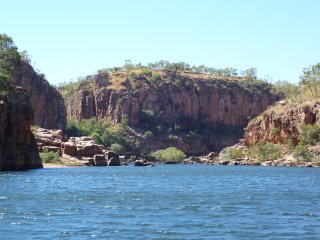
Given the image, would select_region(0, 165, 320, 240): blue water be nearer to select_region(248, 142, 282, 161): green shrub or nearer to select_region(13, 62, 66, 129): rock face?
select_region(248, 142, 282, 161): green shrub

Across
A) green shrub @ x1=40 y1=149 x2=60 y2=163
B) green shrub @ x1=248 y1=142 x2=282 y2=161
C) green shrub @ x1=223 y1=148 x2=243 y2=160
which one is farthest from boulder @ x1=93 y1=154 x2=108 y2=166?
green shrub @ x1=223 y1=148 x2=243 y2=160

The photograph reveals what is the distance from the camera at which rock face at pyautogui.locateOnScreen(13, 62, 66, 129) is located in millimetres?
167250

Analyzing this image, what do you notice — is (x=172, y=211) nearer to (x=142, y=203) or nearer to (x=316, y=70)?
(x=142, y=203)

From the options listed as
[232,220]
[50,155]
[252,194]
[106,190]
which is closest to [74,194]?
[106,190]

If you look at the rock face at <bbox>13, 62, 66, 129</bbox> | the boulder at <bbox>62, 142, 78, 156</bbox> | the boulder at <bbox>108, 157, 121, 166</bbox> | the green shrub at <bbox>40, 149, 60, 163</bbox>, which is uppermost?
the rock face at <bbox>13, 62, 66, 129</bbox>

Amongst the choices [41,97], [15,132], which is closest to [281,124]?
[41,97]

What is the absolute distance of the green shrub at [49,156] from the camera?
4599 inches

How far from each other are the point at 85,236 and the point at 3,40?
11229cm

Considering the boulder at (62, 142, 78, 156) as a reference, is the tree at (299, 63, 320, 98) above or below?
above

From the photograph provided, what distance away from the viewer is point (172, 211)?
3956 centimetres

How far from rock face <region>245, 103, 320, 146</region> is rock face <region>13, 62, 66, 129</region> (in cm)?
5187

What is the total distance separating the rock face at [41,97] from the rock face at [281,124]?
5187 cm

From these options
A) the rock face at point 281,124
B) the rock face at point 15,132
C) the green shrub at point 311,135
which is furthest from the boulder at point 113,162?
the rock face at point 15,132

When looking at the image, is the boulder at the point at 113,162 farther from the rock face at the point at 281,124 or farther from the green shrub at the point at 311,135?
the rock face at the point at 281,124
